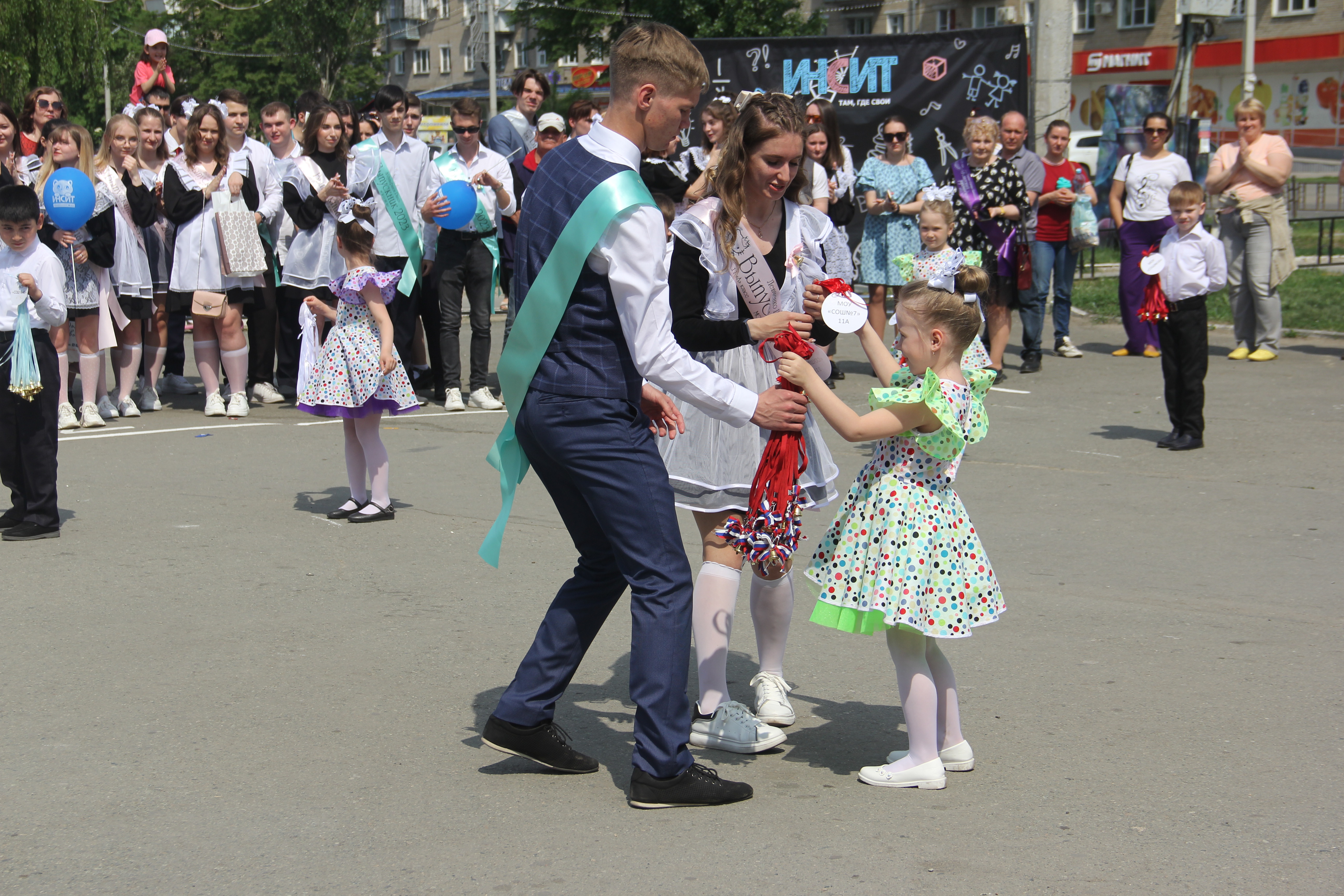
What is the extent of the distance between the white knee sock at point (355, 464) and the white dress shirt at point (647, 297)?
12.8ft

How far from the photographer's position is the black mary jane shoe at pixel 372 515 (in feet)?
23.6

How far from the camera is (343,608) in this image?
5734 mm

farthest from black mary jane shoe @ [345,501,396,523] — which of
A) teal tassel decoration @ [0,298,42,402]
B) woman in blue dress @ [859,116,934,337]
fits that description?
woman in blue dress @ [859,116,934,337]

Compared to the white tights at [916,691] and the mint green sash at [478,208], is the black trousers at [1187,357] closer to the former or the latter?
the mint green sash at [478,208]

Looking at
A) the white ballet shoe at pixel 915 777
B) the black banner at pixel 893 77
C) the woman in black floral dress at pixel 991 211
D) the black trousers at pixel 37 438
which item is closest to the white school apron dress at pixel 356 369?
the black trousers at pixel 37 438

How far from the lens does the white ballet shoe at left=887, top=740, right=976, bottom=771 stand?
408cm

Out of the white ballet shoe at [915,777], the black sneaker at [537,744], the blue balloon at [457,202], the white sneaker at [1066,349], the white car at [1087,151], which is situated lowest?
the white ballet shoe at [915,777]

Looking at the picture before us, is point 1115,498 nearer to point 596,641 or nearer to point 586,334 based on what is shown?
point 596,641

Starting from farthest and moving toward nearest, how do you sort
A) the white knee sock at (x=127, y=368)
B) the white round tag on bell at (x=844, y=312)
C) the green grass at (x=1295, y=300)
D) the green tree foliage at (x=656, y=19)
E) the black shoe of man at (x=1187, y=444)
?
the green tree foliage at (x=656, y=19) < the green grass at (x=1295, y=300) < the white knee sock at (x=127, y=368) < the black shoe of man at (x=1187, y=444) < the white round tag on bell at (x=844, y=312)

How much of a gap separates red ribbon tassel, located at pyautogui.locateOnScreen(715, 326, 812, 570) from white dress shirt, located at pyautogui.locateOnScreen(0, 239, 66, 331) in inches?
170

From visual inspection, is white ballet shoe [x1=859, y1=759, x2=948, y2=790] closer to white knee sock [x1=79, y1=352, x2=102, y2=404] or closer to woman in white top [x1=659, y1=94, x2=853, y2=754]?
woman in white top [x1=659, y1=94, x2=853, y2=754]

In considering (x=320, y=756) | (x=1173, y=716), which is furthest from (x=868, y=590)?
(x=320, y=756)

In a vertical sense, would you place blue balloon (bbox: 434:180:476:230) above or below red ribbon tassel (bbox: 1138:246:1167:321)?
above

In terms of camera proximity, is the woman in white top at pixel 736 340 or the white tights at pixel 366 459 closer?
the woman in white top at pixel 736 340
